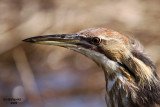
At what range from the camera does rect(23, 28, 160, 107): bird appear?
362 centimetres

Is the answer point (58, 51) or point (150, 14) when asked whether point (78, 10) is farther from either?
point (150, 14)

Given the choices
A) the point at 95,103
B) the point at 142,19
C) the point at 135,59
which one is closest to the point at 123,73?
the point at 135,59

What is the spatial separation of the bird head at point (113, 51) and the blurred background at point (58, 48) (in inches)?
92.1

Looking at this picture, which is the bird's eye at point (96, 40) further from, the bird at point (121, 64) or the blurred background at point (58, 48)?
the blurred background at point (58, 48)

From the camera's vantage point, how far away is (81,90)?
21.8ft

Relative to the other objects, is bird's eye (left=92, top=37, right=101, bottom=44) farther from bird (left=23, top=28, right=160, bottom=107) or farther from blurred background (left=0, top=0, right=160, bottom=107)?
blurred background (left=0, top=0, right=160, bottom=107)

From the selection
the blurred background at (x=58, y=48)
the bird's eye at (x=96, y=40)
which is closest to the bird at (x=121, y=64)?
the bird's eye at (x=96, y=40)

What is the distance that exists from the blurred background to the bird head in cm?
234

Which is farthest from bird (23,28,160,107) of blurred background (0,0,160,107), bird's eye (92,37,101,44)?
blurred background (0,0,160,107)

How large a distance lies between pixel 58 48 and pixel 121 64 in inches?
142

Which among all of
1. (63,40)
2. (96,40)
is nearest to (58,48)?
(63,40)

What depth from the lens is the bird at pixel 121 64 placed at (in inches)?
143

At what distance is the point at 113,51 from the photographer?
3.73m

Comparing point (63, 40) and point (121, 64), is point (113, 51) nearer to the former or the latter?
point (121, 64)
